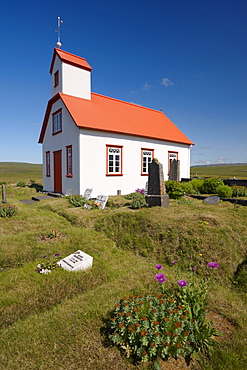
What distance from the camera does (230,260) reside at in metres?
5.26

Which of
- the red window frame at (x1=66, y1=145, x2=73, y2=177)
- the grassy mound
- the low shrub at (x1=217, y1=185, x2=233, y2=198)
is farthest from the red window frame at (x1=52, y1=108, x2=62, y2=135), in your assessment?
the low shrub at (x1=217, y1=185, x2=233, y2=198)

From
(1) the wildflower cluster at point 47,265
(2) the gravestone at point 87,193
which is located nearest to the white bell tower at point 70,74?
(2) the gravestone at point 87,193

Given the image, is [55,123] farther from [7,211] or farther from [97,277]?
[97,277]

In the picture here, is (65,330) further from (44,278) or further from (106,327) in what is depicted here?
(44,278)

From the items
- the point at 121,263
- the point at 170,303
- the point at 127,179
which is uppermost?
the point at 127,179

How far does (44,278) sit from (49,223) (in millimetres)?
4108

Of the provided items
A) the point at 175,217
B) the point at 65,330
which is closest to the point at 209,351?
the point at 65,330

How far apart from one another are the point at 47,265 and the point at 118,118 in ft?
42.2

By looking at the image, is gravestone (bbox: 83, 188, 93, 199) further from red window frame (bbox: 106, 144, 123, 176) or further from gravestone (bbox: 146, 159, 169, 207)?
gravestone (bbox: 146, 159, 169, 207)

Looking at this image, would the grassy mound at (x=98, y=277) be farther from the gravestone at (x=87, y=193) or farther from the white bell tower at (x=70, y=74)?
the white bell tower at (x=70, y=74)

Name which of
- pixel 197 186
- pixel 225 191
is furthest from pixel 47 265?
pixel 197 186

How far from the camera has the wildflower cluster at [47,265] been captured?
4560 millimetres

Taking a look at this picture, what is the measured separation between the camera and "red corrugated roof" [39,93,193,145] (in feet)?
43.3

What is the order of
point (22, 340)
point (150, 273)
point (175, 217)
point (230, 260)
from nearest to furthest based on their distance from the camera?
point (22, 340) < point (150, 273) < point (230, 260) < point (175, 217)
